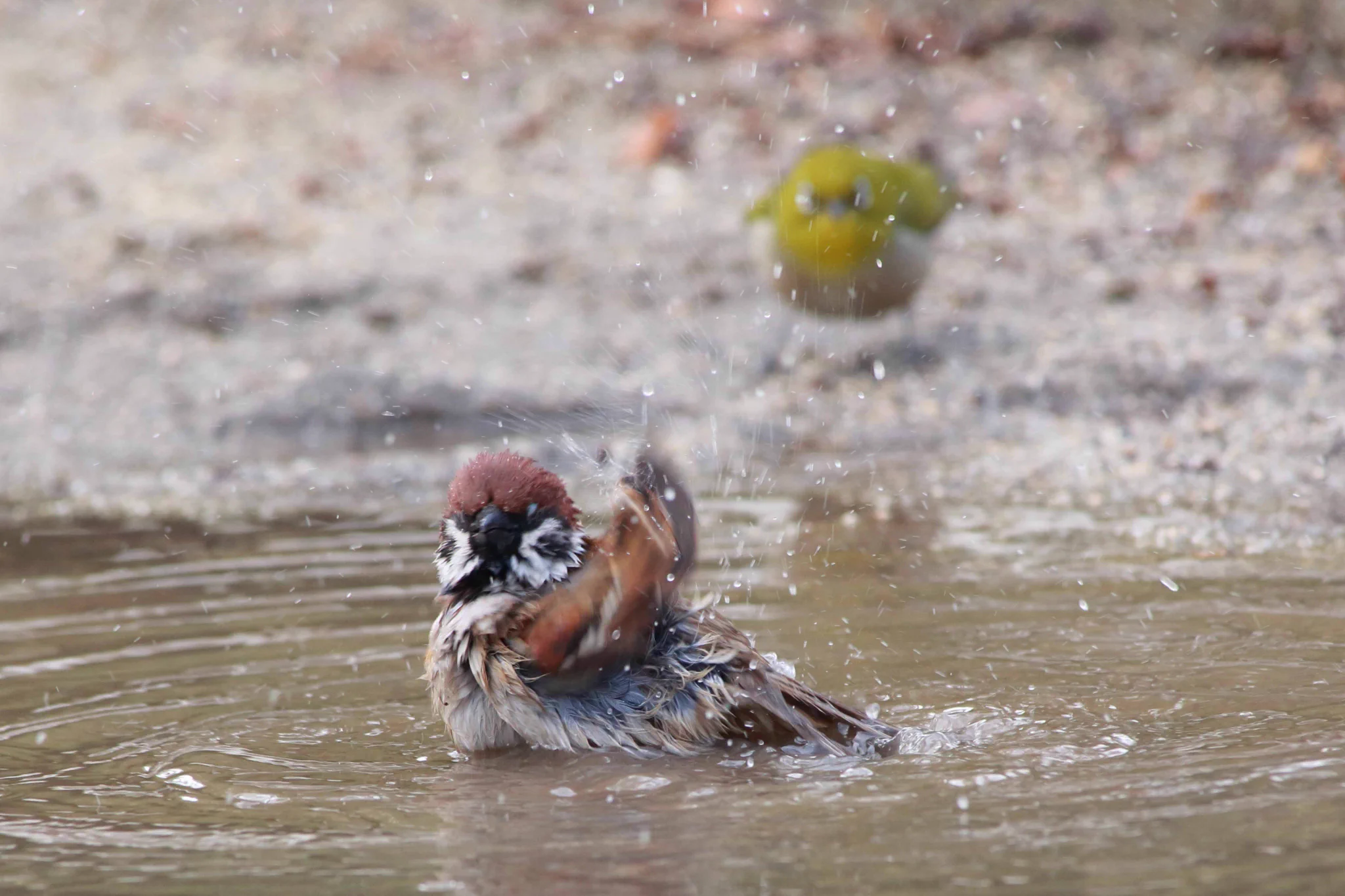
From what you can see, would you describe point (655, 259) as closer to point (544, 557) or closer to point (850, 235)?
point (850, 235)

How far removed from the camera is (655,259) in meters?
11.1

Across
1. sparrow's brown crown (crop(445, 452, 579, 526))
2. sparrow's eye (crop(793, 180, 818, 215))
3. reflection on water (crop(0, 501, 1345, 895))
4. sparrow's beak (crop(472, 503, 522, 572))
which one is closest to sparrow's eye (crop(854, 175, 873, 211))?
sparrow's eye (crop(793, 180, 818, 215))

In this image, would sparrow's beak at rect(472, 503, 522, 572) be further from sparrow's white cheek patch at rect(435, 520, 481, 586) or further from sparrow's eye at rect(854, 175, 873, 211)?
sparrow's eye at rect(854, 175, 873, 211)

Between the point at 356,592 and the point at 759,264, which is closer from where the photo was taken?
the point at 356,592

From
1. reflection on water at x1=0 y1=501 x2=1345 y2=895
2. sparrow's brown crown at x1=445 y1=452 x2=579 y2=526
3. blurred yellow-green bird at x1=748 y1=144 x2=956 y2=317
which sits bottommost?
reflection on water at x1=0 y1=501 x2=1345 y2=895

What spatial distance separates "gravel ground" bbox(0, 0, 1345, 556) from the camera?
8008mm

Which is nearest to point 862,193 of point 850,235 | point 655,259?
point 850,235

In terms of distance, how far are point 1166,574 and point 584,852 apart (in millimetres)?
2925

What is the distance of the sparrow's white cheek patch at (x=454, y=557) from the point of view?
15.4ft

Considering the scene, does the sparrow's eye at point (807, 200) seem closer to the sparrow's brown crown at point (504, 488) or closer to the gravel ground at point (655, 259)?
the gravel ground at point (655, 259)

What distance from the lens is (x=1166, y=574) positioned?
5.90 meters

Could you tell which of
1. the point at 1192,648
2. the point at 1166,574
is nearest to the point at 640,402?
the point at 1166,574

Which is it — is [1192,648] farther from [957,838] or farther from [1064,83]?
[1064,83]

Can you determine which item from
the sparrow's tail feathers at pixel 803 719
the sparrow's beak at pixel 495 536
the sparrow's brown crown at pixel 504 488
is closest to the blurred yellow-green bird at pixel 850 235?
the sparrow's brown crown at pixel 504 488
